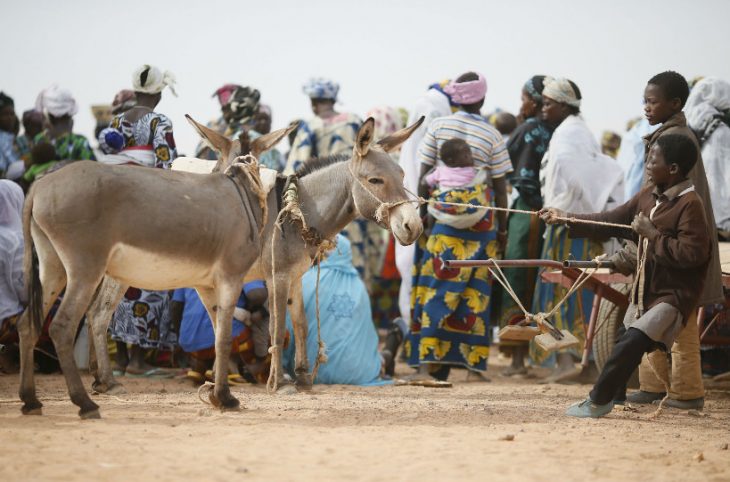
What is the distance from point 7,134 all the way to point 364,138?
656cm

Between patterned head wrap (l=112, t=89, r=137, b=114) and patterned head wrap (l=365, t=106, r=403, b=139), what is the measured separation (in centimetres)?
440

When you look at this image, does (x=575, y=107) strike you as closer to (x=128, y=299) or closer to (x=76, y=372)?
(x=128, y=299)

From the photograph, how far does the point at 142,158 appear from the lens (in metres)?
9.40

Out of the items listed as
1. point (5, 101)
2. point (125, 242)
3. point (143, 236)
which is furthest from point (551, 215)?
point (5, 101)

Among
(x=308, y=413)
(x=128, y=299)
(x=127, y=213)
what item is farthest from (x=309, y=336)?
(x=127, y=213)

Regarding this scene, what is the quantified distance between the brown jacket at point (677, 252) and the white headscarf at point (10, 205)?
18.2 ft

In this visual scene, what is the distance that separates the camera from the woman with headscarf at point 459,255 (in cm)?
981

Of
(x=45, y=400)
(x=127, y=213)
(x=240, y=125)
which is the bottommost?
(x=45, y=400)

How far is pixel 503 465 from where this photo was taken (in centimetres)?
527

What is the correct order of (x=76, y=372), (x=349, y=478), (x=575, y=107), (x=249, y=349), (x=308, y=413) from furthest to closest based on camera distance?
(x=575, y=107)
(x=249, y=349)
(x=308, y=413)
(x=76, y=372)
(x=349, y=478)

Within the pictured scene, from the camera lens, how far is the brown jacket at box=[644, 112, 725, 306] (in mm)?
7234

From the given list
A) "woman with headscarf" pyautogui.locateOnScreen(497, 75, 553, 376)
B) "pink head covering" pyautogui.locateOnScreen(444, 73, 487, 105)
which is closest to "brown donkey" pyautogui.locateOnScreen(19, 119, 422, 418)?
"pink head covering" pyautogui.locateOnScreen(444, 73, 487, 105)

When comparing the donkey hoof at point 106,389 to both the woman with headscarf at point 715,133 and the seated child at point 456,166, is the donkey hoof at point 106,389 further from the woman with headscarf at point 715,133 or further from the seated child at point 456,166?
the woman with headscarf at point 715,133

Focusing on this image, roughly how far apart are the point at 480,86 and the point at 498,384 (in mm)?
2963
